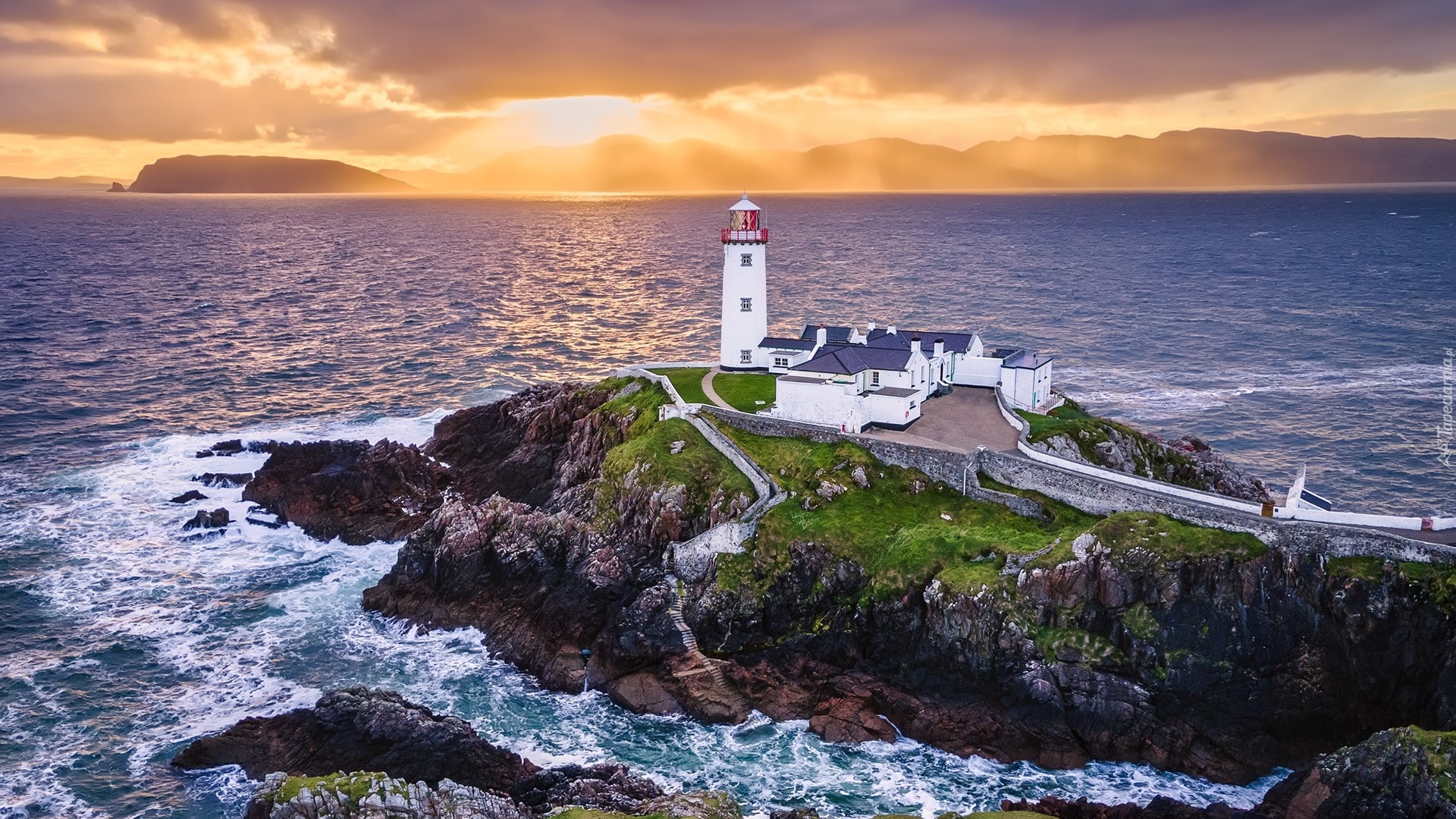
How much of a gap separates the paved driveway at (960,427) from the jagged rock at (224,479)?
3517cm

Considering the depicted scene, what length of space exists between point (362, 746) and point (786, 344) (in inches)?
1385

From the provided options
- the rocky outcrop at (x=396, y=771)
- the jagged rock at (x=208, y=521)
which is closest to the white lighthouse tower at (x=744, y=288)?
the jagged rock at (x=208, y=521)

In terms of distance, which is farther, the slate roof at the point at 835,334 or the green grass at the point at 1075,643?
the slate roof at the point at 835,334

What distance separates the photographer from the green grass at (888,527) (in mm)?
37781

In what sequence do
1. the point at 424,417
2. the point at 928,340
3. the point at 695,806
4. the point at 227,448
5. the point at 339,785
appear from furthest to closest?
the point at 424,417
the point at 227,448
the point at 928,340
the point at 695,806
the point at 339,785

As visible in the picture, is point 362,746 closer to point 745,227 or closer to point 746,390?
point 746,390

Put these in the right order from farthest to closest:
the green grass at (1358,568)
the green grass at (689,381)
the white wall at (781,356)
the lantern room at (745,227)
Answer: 1. the lantern room at (745,227)
2. the white wall at (781,356)
3. the green grass at (689,381)
4. the green grass at (1358,568)

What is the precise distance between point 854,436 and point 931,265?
378 ft

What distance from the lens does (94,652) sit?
131ft

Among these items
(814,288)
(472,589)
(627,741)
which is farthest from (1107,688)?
(814,288)

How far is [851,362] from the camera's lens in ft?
164

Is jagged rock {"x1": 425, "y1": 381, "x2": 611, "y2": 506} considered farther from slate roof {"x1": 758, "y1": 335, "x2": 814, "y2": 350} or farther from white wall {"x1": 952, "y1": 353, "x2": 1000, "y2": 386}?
white wall {"x1": 952, "y1": 353, "x2": 1000, "y2": 386}

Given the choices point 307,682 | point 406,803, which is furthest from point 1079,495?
point 307,682

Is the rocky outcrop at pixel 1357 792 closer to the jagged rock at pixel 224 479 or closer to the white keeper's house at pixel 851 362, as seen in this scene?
the white keeper's house at pixel 851 362
